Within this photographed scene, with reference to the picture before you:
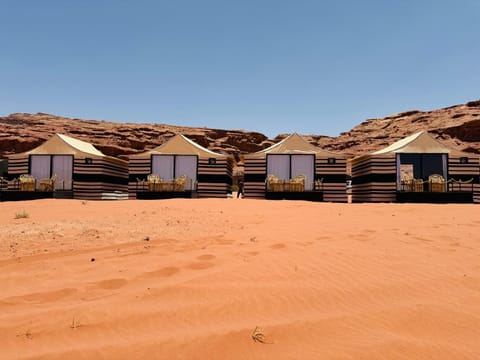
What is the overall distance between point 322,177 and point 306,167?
1.06 meters

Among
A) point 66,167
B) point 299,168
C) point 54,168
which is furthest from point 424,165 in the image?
point 54,168

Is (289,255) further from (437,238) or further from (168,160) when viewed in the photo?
(168,160)

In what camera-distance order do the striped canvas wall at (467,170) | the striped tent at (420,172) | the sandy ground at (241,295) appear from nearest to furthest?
the sandy ground at (241,295) → the striped tent at (420,172) → the striped canvas wall at (467,170)

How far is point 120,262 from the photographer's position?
4758 millimetres

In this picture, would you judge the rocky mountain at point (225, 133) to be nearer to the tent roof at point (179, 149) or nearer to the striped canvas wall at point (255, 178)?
the tent roof at point (179, 149)

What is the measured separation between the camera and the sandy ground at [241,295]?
2.42 m

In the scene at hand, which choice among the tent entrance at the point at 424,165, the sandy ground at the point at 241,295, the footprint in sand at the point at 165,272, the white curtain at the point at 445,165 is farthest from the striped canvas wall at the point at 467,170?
the footprint in sand at the point at 165,272

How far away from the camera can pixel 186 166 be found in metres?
21.6

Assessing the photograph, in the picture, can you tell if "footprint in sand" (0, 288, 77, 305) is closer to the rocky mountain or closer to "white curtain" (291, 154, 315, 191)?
"white curtain" (291, 154, 315, 191)

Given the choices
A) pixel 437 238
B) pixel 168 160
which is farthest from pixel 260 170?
pixel 437 238

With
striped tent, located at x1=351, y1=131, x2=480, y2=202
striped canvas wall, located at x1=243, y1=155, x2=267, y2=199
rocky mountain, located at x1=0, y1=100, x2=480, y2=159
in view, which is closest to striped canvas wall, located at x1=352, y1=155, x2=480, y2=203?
striped tent, located at x1=351, y1=131, x2=480, y2=202

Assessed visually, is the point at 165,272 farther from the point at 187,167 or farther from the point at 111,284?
the point at 187,167

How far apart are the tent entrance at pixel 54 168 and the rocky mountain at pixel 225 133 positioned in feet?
87.7

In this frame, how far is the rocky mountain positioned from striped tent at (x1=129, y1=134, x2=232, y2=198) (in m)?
29.0
